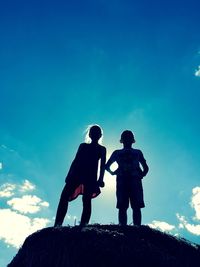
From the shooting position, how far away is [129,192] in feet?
29.9

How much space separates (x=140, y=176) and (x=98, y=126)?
1733 mm

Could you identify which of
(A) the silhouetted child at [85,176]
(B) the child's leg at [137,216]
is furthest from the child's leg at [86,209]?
(B) the child's leg at [137,216]

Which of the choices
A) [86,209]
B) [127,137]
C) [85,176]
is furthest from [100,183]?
[127,137]

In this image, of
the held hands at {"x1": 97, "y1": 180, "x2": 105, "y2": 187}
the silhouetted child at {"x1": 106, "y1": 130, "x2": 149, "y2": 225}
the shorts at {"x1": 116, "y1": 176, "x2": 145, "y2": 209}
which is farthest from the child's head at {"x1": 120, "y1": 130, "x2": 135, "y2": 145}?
the held hands at {"x1": 97, "y1": 180, "x2": 105, "y2": 187}

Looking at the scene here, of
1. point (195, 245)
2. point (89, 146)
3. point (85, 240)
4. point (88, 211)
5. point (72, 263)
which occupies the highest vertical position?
point (89, 146)

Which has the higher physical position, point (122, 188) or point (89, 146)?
point (89, 146)

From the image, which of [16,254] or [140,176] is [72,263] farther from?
[140,176]

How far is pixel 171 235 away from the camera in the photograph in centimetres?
765

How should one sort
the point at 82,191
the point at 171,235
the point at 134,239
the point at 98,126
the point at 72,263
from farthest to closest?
the point at 98,126
the point at 82,191
the point at 171,235
the point at 134,239
the point at 72,263

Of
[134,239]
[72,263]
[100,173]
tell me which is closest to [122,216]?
[100,173]

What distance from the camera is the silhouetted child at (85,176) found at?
8.12 meters

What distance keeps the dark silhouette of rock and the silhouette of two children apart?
2.95 ft

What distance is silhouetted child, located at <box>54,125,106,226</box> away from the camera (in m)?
8.12

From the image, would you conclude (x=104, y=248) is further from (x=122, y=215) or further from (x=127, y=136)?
(x=127, y=136)
